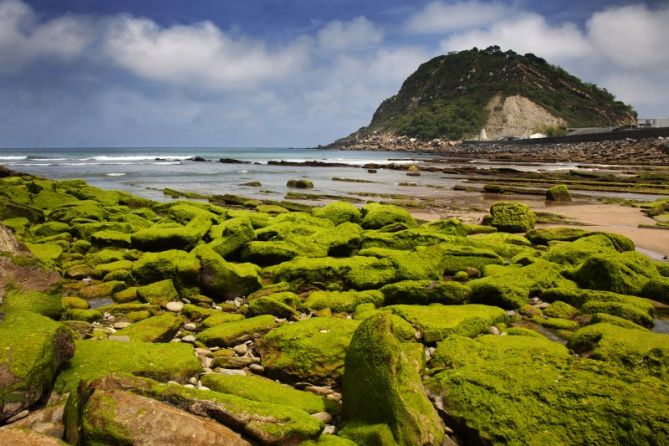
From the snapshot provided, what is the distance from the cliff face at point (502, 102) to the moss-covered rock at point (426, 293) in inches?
5518

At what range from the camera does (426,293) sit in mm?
7520

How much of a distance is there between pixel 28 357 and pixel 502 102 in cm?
15870

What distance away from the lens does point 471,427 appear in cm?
381

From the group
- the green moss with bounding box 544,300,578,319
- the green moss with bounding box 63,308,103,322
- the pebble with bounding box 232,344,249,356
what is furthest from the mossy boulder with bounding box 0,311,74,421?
the green moss with bounding box 544,300,578,319

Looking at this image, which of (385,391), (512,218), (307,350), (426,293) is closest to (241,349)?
(307,350)

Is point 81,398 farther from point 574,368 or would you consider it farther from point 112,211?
point 112,211

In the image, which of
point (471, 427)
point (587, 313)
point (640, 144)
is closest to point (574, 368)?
point (471, 427)

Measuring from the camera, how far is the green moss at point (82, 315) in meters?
6.57

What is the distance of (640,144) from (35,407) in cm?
8330

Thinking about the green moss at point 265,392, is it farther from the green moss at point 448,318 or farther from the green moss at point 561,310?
the green moss at point 561,310

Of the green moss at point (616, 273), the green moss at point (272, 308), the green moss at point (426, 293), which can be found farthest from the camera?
the green moss at point (616, 273)

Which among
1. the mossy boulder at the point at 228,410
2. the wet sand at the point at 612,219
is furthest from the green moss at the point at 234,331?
the wet sand at the point at 612,219

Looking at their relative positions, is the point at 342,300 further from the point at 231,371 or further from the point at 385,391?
the point at 385,391

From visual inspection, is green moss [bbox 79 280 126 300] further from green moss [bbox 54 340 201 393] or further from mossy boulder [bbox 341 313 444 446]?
mossy boulder [bbox 341 313 444 446]
